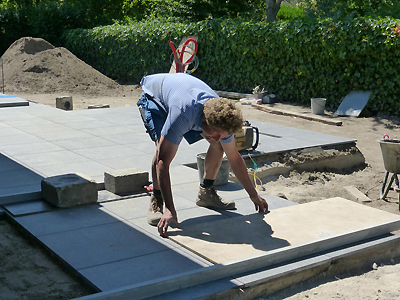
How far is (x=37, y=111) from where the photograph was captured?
9.99 meters

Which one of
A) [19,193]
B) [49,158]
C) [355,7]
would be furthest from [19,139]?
[355,7]

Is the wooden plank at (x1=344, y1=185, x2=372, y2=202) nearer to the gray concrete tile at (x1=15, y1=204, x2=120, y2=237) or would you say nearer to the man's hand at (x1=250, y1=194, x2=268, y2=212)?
the man's hand at (x1=250, y1=194, x2=268, y2=212)

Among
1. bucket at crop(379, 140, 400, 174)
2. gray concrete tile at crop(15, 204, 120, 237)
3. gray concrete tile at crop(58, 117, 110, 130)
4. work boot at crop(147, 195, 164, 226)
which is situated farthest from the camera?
gray concrete tile at crop(58, 117, 110, 130)

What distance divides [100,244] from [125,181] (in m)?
1.24

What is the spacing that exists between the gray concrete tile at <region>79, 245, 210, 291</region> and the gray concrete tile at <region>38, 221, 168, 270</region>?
7 centimetres

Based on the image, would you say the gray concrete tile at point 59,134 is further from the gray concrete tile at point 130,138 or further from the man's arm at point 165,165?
the man's arm at point 165,165

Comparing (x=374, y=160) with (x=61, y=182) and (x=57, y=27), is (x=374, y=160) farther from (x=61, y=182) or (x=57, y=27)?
(x=57, y=27)

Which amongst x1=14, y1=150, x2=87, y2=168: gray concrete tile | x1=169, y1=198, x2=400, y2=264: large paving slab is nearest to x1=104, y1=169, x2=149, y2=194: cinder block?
x1=169, y1=198, x2=400, y2=264: large paving slab

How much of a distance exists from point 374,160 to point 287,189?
2.28 metres

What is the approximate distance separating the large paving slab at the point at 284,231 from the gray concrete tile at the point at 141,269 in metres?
0.13

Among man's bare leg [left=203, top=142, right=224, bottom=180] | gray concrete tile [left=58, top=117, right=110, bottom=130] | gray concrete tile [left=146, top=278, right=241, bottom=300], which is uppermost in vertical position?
man's bare leg [left=203, top=142, right=224, bottom=180]

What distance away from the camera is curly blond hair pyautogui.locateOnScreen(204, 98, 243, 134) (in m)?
3.08

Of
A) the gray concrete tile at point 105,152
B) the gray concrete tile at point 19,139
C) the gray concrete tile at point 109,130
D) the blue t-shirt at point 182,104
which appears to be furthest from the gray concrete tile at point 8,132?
the blue t-shirt at point 182,104

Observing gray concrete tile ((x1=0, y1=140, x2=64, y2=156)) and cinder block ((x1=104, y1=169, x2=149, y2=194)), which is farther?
gray concrete tile ((x1=0, y1=140, x2=64, y2=156))
